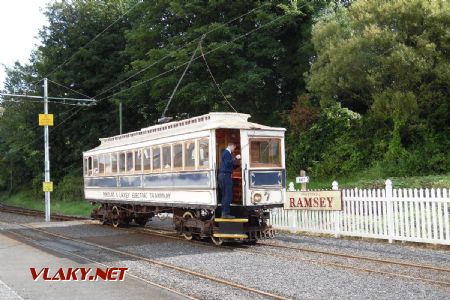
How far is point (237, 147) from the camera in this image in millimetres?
13297

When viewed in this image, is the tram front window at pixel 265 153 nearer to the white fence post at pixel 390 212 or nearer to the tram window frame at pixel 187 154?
the tram window frame at pixel 187 154

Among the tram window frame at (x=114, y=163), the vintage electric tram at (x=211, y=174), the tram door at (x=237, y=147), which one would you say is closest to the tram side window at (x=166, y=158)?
the vintage electric tram at (x=211, y=174)

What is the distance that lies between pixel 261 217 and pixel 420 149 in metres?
11.4

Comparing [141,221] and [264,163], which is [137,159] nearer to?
[141,221]

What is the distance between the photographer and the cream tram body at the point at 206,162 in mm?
12539

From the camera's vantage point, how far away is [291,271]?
356 inches

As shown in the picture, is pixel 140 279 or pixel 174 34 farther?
pixel 174 34

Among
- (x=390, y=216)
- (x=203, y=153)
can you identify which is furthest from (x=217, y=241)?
(x=390, y=216)

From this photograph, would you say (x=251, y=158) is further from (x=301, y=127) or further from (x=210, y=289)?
(x=301, y=127)

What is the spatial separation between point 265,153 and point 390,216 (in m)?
3.38

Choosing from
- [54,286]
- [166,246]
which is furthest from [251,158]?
[54,286]

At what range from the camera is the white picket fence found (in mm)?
11123

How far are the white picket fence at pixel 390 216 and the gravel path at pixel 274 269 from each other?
1.30ft

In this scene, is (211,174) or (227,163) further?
(211,174)
